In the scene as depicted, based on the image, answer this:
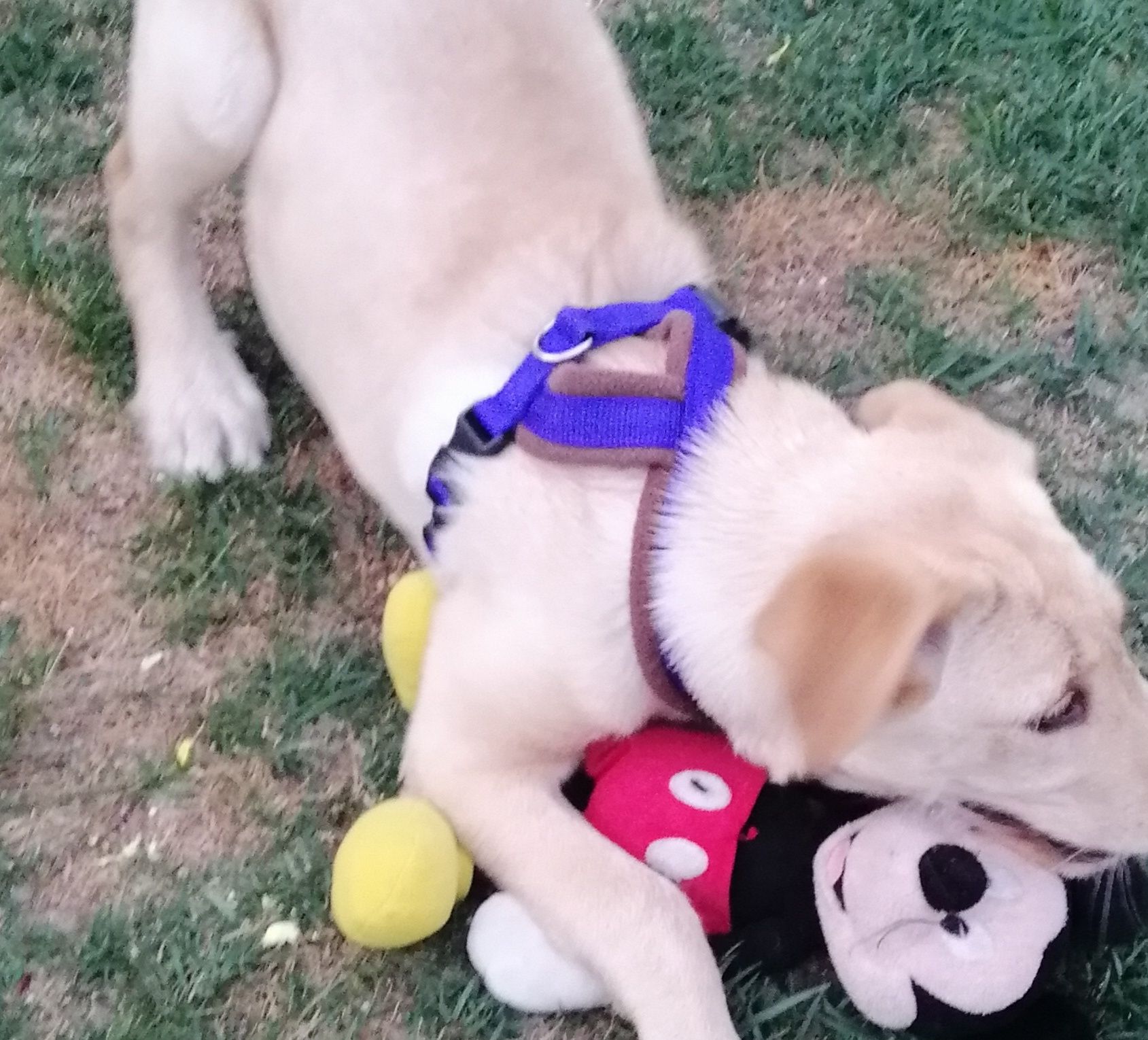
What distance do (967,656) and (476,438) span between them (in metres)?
0.86

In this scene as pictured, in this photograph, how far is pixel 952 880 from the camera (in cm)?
198

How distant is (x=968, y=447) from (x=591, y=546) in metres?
0.60

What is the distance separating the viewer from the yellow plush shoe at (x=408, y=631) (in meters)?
2.52

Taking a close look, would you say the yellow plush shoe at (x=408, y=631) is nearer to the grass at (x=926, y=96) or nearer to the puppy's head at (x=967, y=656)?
the puppy's head at (x=967, y=656)

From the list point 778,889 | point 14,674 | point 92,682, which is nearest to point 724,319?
point 778,889

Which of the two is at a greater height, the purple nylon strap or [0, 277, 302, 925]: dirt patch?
the purple nylon strap

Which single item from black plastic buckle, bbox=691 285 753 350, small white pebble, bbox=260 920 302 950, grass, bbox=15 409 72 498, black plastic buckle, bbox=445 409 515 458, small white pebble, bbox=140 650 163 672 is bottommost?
small white pebble, bbox=260 920 302 950

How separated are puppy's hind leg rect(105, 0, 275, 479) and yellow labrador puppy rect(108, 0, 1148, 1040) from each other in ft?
0.04

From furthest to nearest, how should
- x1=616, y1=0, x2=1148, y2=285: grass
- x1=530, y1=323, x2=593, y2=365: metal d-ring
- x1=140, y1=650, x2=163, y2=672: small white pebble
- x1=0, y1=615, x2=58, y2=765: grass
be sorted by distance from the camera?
x1=616, y1=0, x2=1148, y2=285: grass, x1=140, y1=650, x2=163, y2=672: small white pebble, x1=0, y1=615, x2=58, y2=765: grass, x1=530, y1=323, x2=593, y2=365: metal d-ring

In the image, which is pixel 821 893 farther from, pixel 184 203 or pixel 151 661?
pixel 184 203

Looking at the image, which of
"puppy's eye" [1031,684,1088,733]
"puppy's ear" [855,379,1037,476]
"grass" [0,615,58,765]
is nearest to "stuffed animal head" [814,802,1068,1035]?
"puppy's eye" [1031,684,1088,733]

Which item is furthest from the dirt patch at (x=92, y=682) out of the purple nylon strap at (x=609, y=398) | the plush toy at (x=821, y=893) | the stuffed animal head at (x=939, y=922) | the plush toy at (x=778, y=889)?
the stuffed animal head at (x=939, y=922)

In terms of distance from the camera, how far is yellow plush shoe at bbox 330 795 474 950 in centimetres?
217

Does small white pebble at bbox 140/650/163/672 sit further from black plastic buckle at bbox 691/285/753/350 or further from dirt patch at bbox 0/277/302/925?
→ black plastic buckle at bbox 691/285/753/350
